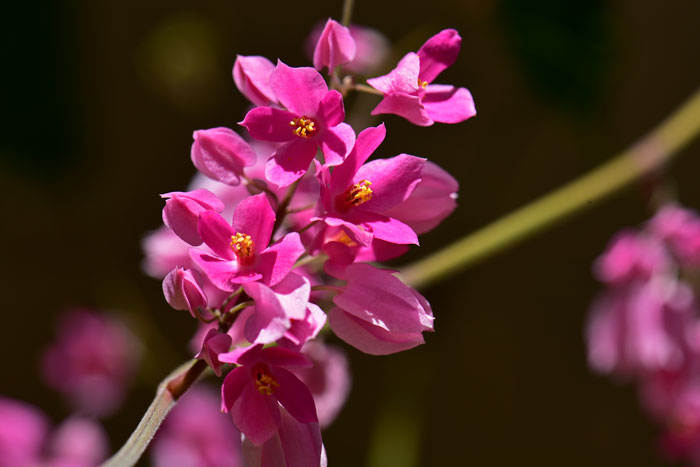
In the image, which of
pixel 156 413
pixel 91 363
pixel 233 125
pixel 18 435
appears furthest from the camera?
pixel 233 125

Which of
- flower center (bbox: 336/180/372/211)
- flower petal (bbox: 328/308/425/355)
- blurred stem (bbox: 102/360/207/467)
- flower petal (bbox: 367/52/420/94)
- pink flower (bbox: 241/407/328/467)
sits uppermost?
flower petal (bbox: 367/52/420/94)

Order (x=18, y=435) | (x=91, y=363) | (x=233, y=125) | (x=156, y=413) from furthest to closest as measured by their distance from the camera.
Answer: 1. (x=233, y=125)
2. (x=91, y=363)
3. (x=18, y=435)
4. (x=156, y=413)

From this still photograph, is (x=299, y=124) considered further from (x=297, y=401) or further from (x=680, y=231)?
(x=680, y=231)

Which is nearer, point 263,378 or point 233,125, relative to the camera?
point 263,378

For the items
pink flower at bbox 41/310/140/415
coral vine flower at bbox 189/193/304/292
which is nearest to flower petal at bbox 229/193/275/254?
coral vine flower at bbox 189/193/304/292

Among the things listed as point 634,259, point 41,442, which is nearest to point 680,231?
point 634,259

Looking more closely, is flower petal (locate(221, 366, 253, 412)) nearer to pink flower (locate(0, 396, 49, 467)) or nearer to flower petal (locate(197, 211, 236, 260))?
flower petal (locate(197, 211, 236, 260))
